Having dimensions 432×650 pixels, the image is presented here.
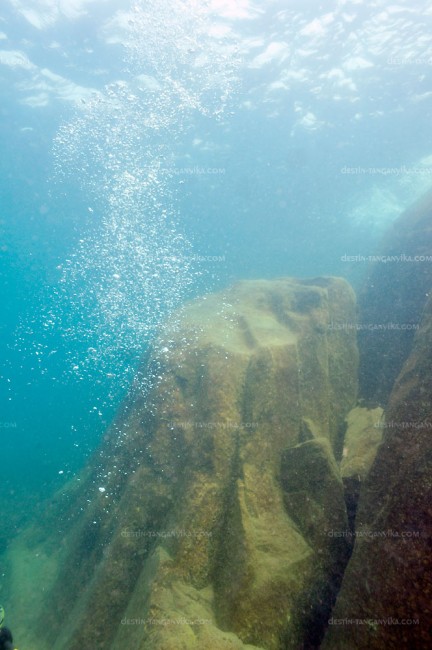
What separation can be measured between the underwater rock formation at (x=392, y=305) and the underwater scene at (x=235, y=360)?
70 mm

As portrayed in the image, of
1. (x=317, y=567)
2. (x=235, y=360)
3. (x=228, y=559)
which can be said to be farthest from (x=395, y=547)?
(x=235, y=360)

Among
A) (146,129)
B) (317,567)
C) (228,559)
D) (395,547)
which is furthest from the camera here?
(146,129)

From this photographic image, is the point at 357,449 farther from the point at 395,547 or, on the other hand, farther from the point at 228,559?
the point at 228,559

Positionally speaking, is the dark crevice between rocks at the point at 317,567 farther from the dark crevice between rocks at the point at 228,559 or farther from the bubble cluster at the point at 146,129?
the bubble cluster at the point at 146,129

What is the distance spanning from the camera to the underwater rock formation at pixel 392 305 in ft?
27.8

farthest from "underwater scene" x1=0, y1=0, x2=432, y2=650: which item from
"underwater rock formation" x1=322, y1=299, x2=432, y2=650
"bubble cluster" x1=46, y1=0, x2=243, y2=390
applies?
"bubble cluster" x1=46, y1=0, x2=243, y2=390

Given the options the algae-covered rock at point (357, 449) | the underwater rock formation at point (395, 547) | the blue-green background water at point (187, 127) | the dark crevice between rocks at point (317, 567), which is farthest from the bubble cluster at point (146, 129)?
the underwater rock formation at point (395, 547)

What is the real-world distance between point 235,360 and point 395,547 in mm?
4229

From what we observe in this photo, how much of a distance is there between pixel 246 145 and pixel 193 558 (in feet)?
94.6

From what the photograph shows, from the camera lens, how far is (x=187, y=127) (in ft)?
80.7

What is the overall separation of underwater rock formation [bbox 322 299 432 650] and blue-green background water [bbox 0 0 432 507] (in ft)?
29.5

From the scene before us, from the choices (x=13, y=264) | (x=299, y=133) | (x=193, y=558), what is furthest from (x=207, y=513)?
(x=13, y=264)

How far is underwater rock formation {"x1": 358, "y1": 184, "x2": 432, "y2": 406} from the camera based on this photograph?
8.48 meters

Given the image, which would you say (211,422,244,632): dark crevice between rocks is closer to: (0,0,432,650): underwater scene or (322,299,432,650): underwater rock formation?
(0,0,432,650): underwater scene
